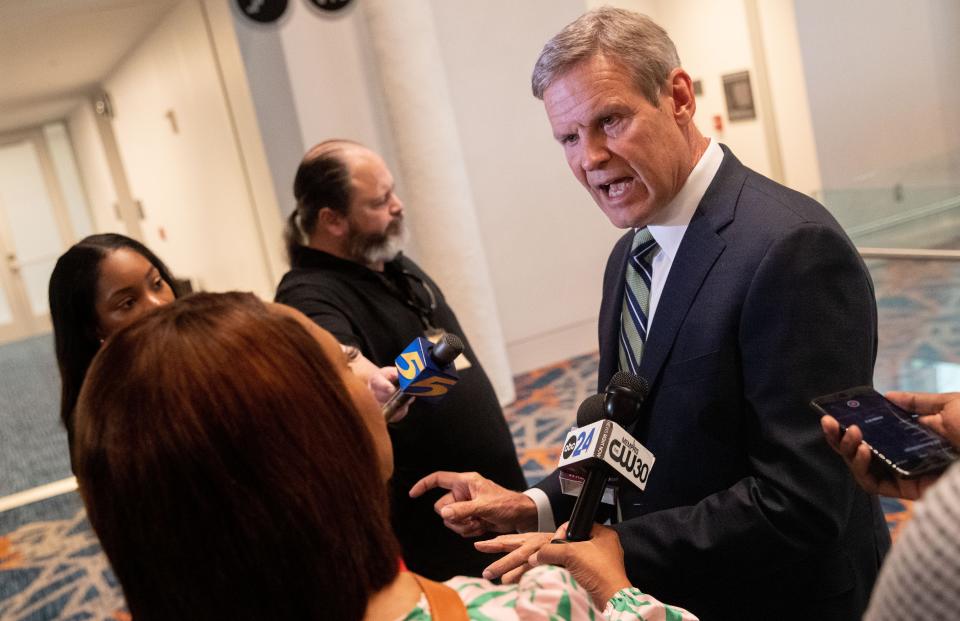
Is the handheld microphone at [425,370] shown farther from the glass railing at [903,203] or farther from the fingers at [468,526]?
the glass railing at [903,203]

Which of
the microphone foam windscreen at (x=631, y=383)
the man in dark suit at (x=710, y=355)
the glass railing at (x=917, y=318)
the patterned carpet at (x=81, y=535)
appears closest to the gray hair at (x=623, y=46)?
the man in dark suit at (x=710, y=355)

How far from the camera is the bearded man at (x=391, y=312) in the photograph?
110 inches

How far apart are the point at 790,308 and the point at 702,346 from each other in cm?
17

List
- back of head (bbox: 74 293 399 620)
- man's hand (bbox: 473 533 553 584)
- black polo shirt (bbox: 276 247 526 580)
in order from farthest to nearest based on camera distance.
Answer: black polo shirt (bbox: 276 247 526 580) → man's hand (bbox: 473 533 553 584) → back of head (bbox: 74 293 399 620)

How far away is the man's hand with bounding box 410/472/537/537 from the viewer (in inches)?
68.6

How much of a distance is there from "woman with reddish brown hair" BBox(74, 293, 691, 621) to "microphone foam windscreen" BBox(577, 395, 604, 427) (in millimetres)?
515

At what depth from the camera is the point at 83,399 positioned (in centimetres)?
107

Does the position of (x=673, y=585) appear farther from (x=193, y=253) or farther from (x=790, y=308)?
(x=193, y=253)

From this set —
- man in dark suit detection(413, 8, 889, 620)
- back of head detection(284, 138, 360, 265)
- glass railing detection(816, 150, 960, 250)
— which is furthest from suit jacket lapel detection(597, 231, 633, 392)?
glass railing detection(816, 150, 960, 250)

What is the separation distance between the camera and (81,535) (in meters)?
5.58

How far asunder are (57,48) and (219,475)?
5828 millimetres

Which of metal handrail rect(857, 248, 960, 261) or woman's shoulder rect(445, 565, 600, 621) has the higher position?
woman's shoulder rect(445, 565, 600, 621)

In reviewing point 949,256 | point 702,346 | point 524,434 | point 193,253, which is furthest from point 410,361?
point 193,253

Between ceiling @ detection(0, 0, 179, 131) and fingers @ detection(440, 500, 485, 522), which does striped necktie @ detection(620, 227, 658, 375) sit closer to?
fingers @ detection(440, 500, 485, 522)
